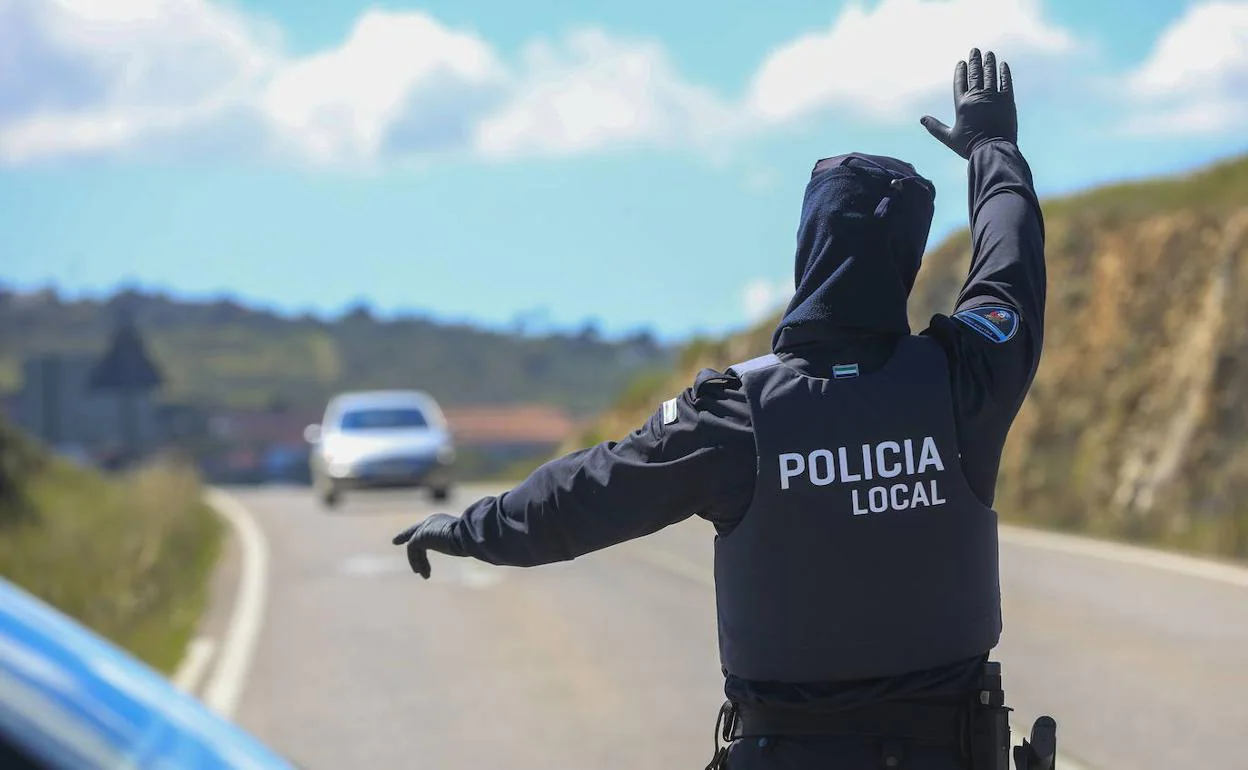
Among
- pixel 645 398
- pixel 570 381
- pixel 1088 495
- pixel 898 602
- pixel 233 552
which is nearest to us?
pixel 898 602

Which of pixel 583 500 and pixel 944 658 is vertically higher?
pixel 583 500

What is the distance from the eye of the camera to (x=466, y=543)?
3395 mm

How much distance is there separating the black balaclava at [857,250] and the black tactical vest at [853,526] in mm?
90

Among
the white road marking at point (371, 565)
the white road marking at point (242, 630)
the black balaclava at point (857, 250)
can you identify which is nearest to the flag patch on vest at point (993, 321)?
the black balaclava at point (857, 250)

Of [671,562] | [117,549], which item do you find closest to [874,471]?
[671,562]

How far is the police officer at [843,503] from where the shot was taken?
10.5 ft

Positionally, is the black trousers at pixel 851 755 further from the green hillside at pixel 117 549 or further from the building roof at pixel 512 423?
the building roof at pixel 512 423

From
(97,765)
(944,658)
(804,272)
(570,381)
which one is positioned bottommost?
(570,381)

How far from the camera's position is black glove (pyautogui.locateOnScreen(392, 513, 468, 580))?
3.42 metres

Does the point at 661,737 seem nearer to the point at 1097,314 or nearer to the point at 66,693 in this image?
the point at 66,693

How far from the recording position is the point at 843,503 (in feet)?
10.5

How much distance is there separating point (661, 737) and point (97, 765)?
6838 mm

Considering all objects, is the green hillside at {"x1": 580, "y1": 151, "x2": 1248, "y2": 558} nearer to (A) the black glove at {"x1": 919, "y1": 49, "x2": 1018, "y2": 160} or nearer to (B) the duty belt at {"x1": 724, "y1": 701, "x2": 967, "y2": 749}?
(A) the black glove at {"x1": 919, "y1": 49, "x2": 1018, "y2": 160}

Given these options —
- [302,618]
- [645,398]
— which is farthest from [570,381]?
[302,618]
